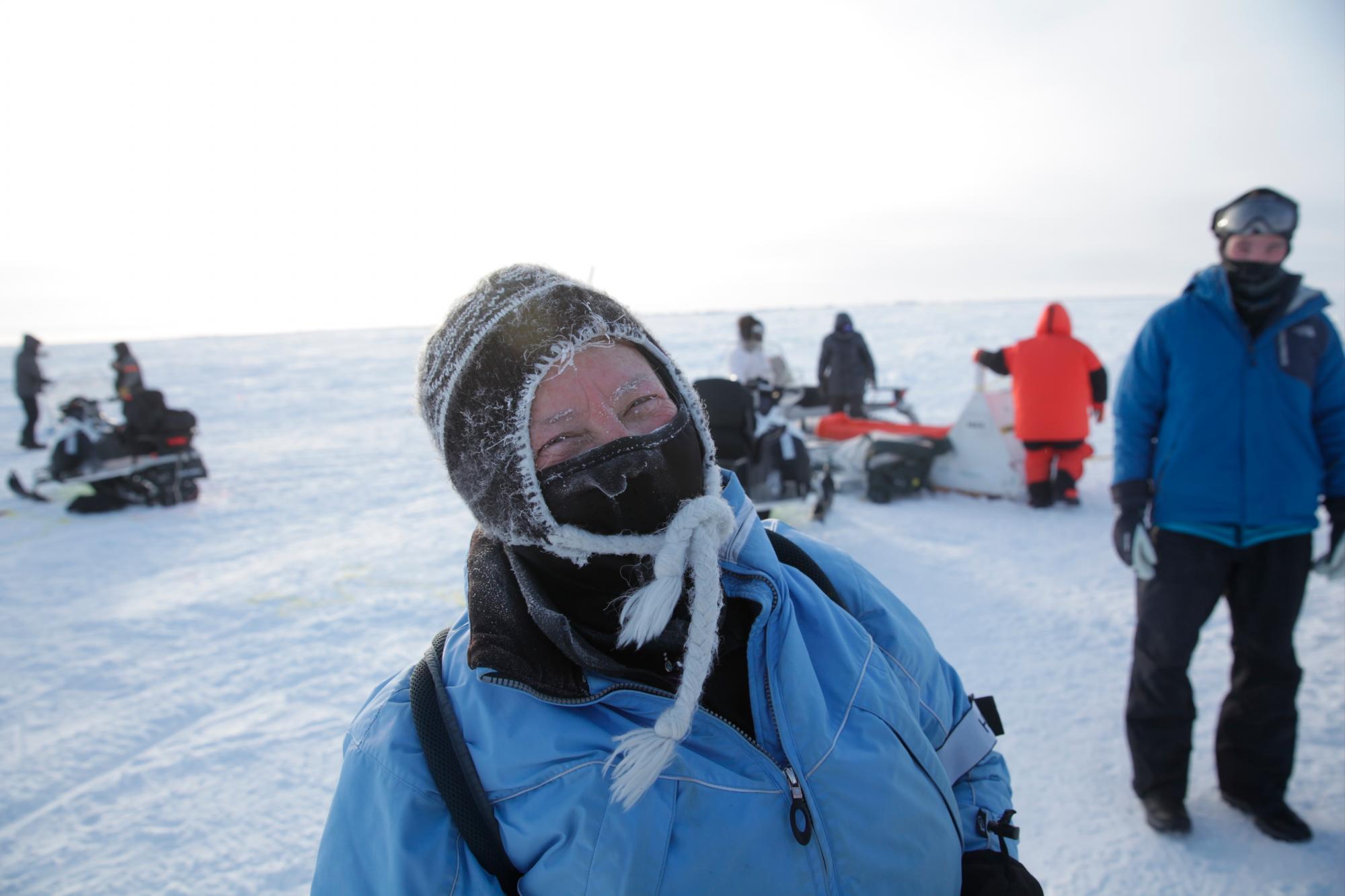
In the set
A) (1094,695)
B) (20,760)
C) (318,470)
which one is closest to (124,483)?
(318,470)

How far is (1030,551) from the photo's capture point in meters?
4.84

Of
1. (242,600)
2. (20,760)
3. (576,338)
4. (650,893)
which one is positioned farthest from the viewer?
(242,600)

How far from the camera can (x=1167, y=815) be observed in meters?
2.28

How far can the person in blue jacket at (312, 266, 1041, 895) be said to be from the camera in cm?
99

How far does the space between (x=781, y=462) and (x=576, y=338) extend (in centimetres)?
425

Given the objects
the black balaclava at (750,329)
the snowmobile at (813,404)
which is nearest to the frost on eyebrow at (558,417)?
the black balaclava at (750,329)

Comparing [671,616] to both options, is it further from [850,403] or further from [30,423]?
[30,423]

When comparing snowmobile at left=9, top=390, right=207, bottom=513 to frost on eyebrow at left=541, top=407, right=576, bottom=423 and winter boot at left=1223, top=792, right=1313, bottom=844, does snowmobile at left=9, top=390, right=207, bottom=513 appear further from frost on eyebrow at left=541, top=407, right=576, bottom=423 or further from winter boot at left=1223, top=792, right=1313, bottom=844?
winter boot at left=1223, top=792, right=1313, bottom=844

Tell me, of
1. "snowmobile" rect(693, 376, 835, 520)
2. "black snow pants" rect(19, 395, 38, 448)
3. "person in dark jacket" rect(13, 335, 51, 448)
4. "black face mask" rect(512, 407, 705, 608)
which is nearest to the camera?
"black face mask" rect(512, 407, 705, 608)

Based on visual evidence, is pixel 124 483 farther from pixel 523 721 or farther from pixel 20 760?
pixel 523 721

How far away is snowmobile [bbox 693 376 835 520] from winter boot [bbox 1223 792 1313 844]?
8.17ft

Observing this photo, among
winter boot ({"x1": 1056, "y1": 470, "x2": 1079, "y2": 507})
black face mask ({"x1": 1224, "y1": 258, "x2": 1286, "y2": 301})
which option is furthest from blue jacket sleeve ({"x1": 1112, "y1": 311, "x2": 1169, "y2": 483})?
winter boot ({"x1": 1056, "y1": 470, "x2": 1079, "y2": 507})

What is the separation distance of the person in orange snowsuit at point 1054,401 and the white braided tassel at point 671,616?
17.5ft

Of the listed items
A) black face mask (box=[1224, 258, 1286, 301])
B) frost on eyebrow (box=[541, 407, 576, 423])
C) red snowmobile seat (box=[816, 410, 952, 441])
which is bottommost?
red snowmobile seat (box=[816, 410, 952, 441])
